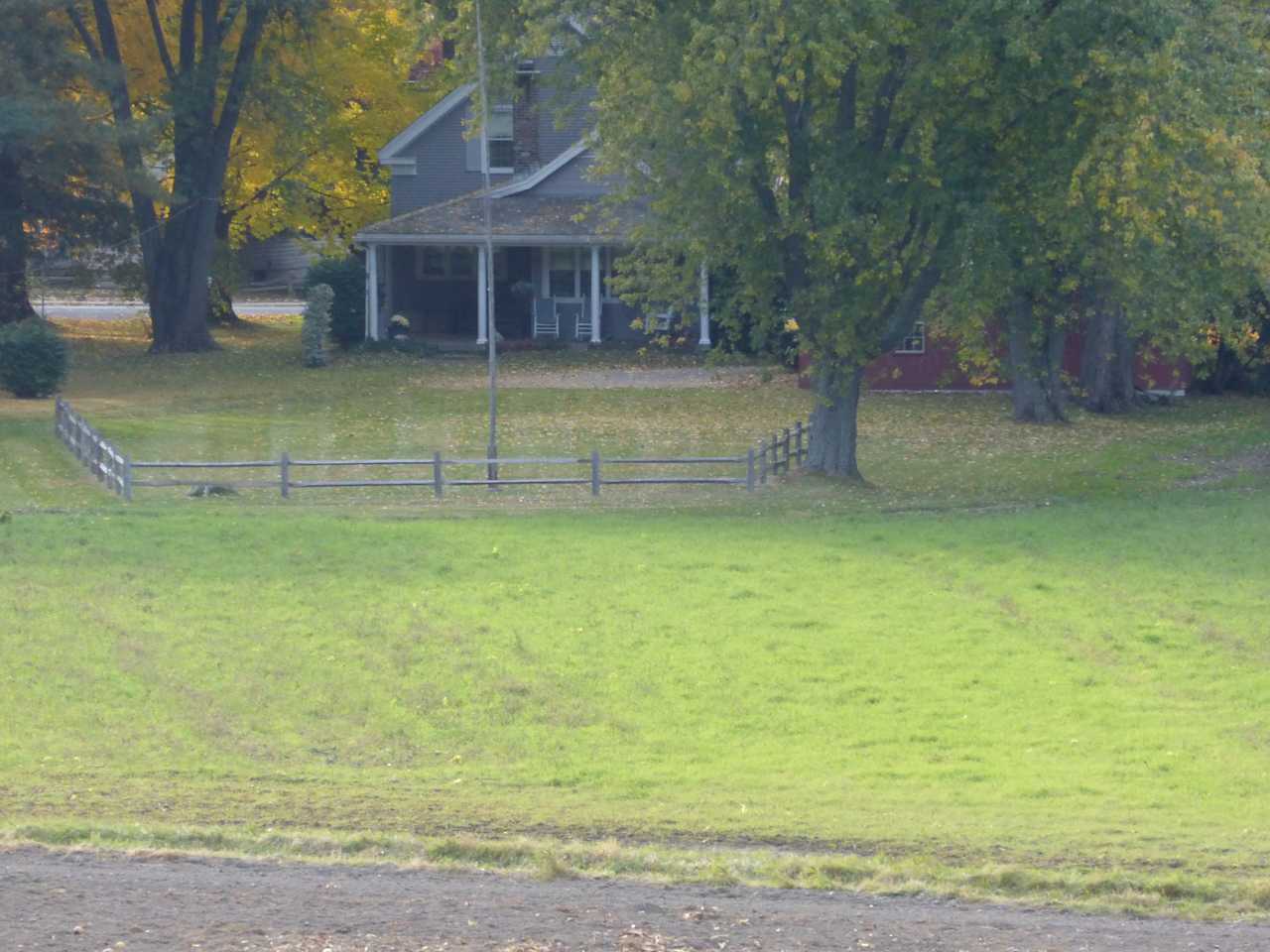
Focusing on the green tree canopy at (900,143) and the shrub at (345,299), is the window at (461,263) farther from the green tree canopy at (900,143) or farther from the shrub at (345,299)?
the green tree canopy at (900,143)

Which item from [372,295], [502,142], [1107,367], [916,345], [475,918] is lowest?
[475,918]

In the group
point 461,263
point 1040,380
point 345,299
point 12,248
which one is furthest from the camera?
point 461,263

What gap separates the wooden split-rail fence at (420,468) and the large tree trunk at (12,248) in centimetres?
1458

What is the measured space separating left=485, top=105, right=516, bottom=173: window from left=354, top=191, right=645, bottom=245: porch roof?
66.6 inches

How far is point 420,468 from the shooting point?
27375 mm

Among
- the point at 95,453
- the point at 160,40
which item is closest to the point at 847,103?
the point at 95,453

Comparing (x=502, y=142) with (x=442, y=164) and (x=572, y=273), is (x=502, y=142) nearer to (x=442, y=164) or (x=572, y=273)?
(x=442, y=164)

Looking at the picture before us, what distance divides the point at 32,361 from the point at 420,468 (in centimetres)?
1291

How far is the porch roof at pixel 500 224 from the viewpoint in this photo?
4366 cm

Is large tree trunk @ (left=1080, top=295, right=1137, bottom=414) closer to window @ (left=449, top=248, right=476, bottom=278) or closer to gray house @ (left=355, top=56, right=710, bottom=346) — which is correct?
gray house @ (left=355, top=56, right=710, bottom=346)

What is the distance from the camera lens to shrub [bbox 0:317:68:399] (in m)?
35.6

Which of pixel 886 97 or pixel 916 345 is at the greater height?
pixel 886 97

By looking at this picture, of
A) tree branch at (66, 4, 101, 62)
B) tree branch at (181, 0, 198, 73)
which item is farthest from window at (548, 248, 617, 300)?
tree branch at (66, 4, 101, 62)

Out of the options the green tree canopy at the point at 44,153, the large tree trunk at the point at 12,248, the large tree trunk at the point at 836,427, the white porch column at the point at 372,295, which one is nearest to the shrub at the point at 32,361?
the green tree canopy at the point at 44,153
